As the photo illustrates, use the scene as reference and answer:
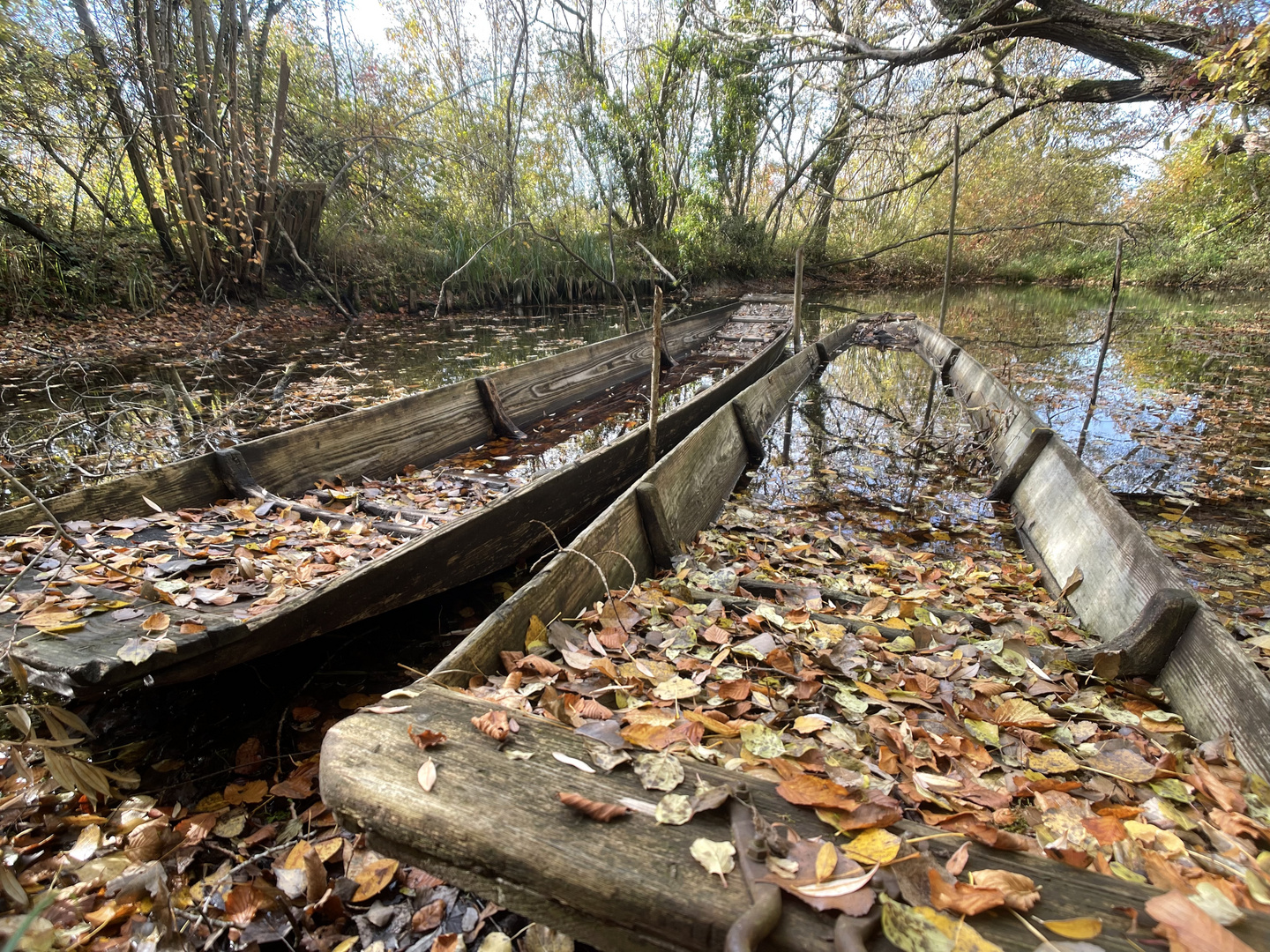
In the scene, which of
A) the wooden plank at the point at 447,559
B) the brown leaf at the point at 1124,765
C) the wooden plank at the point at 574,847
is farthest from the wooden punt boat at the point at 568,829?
the wooden plank at the point at 447,559

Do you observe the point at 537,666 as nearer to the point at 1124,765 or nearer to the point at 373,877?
the point at 373,877

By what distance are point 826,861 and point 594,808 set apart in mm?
382

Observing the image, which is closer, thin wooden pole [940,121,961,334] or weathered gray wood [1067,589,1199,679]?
weathered gray wood [1067,589,1199,679]

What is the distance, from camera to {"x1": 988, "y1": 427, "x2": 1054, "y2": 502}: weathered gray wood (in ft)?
12.1

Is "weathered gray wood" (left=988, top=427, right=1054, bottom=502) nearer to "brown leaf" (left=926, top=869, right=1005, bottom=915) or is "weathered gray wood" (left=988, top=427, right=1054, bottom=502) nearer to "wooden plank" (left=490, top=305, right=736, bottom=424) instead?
"brown leaf" (left=926, top=869, right=1005, bottom=915)

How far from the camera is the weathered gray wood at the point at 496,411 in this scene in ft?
15.5

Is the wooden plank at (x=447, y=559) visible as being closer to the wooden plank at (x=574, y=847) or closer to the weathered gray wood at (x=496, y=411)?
the wooden plank at (x=574, y=847)

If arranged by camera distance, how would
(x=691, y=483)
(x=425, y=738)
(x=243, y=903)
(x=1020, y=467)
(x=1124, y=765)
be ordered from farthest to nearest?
1. (x=1020, y=467)
2. (x=691, y=483)
3. (x=1124, y=765)
4. (x=243, y=903)
5. (x=425, y=738)

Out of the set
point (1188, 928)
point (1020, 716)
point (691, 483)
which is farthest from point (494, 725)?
point (691, 483)

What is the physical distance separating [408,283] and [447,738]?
11.6m

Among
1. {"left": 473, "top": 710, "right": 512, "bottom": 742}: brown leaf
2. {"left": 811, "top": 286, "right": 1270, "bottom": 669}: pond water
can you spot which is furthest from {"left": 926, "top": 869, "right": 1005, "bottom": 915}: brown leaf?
{"left": 811, "top": 286, "right": 1270, "bottom": 669}: pond water

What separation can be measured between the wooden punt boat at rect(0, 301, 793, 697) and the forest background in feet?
4.40

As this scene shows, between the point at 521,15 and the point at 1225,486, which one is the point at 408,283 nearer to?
the point at 521,15

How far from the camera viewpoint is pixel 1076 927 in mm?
839
